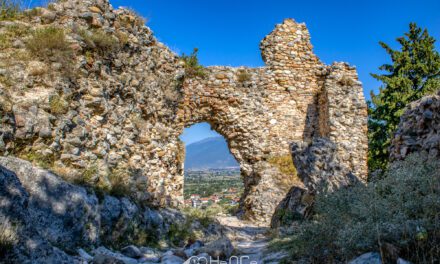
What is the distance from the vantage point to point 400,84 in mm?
15984

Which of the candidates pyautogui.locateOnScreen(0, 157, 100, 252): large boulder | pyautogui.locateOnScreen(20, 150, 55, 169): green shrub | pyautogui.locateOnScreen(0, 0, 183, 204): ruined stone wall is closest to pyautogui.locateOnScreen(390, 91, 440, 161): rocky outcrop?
pyautogui.locateOnScreen(0, 0, 183, 204): ruined stone wall

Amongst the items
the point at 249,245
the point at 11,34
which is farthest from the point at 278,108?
the point at 11,34

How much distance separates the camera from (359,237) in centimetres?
345

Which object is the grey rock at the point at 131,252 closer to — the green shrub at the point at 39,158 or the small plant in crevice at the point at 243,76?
the green shrub at the point at 39,158

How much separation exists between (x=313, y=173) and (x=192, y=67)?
18.8 feet

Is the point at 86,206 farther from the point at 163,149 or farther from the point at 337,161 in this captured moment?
the point at 337,161

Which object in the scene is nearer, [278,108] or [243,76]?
[243,76]

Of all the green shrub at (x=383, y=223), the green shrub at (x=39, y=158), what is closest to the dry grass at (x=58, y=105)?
the green shrub at (x=39, y=158)

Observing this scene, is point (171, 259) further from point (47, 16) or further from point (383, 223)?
point (47, 16)

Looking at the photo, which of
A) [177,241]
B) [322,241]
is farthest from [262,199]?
[322,241]

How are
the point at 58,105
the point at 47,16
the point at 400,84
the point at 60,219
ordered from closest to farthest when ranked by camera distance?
the point at 60,219
the point at 58,105
the point at 47,16
the point at 400,84

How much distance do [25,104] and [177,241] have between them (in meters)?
3.74

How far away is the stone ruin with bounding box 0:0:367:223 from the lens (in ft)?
18.4

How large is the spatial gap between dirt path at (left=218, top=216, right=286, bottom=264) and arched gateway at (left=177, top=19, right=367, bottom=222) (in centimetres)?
96
